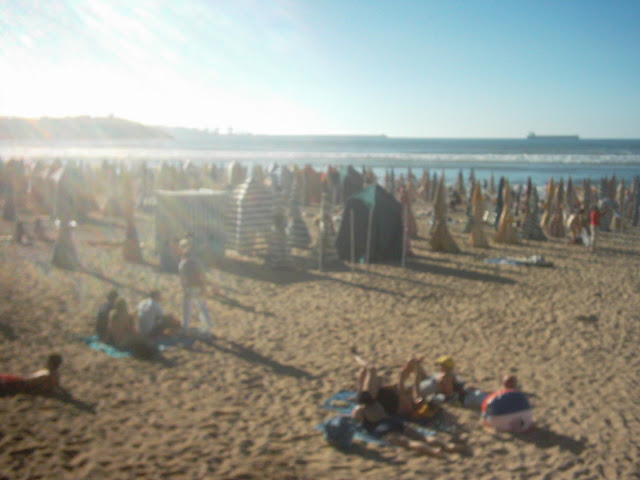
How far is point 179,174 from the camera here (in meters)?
25.0

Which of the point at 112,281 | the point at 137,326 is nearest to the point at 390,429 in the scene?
the point at 137,326

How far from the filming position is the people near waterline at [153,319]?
7.16 meters

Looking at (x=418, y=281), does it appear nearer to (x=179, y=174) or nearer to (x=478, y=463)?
(x=478, y=463)

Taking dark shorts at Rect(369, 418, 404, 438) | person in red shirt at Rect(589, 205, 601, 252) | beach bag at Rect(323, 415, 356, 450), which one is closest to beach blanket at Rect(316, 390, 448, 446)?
dark shorts at Rect(369, 418, 404, 438)

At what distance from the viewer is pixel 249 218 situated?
1355 cm

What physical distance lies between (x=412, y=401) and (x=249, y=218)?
887 cm

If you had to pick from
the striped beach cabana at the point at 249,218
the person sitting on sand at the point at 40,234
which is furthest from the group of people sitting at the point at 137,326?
the person sitting on sand at the point at 40,234

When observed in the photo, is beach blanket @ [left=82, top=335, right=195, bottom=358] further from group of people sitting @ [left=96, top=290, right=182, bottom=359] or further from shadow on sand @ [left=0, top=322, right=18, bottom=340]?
shadow on sand @ [left=0, top=322, right=18, bottom=340]

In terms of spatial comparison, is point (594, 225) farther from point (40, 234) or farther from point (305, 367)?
point (40, 234)

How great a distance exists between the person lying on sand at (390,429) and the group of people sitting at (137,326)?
2.85m

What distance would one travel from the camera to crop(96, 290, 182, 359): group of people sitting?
6.68 m

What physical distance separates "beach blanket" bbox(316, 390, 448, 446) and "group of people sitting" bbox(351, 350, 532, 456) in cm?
6

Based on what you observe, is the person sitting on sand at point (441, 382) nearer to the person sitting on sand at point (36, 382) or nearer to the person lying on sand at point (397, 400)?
the person lying on sand at point (397, 400)

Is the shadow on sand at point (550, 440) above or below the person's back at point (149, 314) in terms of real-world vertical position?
below
